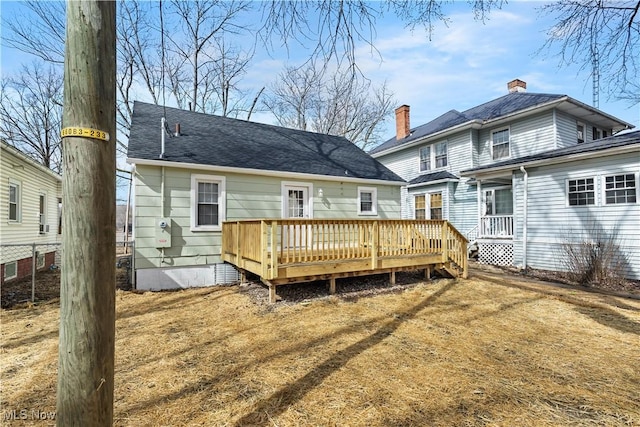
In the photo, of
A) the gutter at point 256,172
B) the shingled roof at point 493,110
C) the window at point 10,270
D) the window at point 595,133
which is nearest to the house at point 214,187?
the gutter at point 256,172

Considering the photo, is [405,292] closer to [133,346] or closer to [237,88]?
[133,346]

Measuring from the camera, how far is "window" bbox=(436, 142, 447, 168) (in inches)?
635

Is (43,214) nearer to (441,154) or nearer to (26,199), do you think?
(26,199)

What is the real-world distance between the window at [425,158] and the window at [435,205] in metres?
1.84

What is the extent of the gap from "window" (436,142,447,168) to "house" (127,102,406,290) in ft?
19.4

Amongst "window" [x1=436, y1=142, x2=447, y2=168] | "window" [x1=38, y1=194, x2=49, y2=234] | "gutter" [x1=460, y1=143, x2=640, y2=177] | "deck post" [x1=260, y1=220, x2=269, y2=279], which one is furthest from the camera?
"window" [x1=436, y1=142, x2=447, y2=168]

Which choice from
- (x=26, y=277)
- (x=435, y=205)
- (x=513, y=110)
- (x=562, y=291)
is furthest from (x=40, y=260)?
(x=513, y=110)

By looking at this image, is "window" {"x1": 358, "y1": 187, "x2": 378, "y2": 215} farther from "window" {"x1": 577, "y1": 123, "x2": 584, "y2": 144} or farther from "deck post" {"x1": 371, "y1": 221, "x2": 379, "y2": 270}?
"window" {"x1": 577, "y1": 123, "x2": 584, "y2": 144}

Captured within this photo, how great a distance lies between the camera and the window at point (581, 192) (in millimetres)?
9859

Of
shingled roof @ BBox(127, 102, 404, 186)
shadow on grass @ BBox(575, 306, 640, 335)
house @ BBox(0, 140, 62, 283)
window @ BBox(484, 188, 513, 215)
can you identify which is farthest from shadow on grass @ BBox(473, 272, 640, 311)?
house @ BBox(0, 140, 62, 283)

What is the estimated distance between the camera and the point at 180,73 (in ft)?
65.0

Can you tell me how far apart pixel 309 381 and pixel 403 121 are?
18.6 meters

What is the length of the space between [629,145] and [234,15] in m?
10.7

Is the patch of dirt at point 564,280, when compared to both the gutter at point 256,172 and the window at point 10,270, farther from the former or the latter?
the window at point 10,270
